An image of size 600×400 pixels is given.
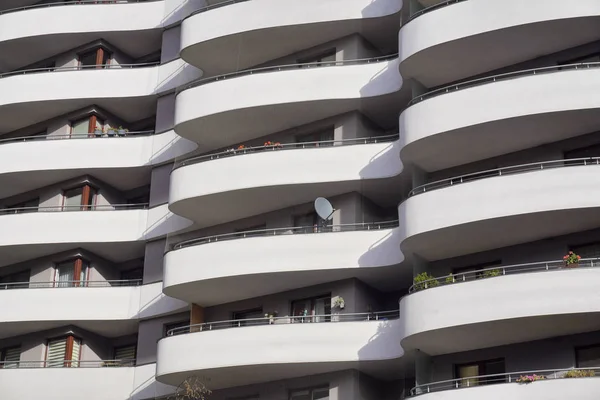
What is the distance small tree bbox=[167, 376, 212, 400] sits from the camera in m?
40.3

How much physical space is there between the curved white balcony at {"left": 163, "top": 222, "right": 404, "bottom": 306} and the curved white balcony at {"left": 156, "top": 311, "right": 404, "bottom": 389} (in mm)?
1485

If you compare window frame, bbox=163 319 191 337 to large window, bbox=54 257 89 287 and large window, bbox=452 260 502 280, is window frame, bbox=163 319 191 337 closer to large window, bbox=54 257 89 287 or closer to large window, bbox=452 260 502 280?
large window, bbox=54 257 89 287

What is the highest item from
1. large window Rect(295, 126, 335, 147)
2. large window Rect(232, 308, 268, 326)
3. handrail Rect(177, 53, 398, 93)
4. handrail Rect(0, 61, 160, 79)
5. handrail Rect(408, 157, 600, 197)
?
handrail Rect(0, 61, 160, 79)

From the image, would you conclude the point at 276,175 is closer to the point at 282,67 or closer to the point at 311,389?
the point at 282,67

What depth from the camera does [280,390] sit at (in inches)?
1598

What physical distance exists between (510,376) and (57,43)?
25.4m

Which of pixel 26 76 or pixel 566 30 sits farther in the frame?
pixel 26 76

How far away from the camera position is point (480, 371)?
37469mm

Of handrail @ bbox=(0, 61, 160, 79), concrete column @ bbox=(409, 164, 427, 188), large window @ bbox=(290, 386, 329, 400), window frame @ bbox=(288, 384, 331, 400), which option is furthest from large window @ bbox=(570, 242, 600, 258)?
handrail @ bbox=(0, 61, 160, 79)

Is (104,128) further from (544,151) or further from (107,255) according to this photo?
(544,151)

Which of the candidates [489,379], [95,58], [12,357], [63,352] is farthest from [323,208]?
[95,58]

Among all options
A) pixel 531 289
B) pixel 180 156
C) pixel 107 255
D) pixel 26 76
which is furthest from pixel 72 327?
pixel 531 289

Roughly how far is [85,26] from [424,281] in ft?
68.7

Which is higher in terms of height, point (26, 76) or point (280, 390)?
point (26, 76)
